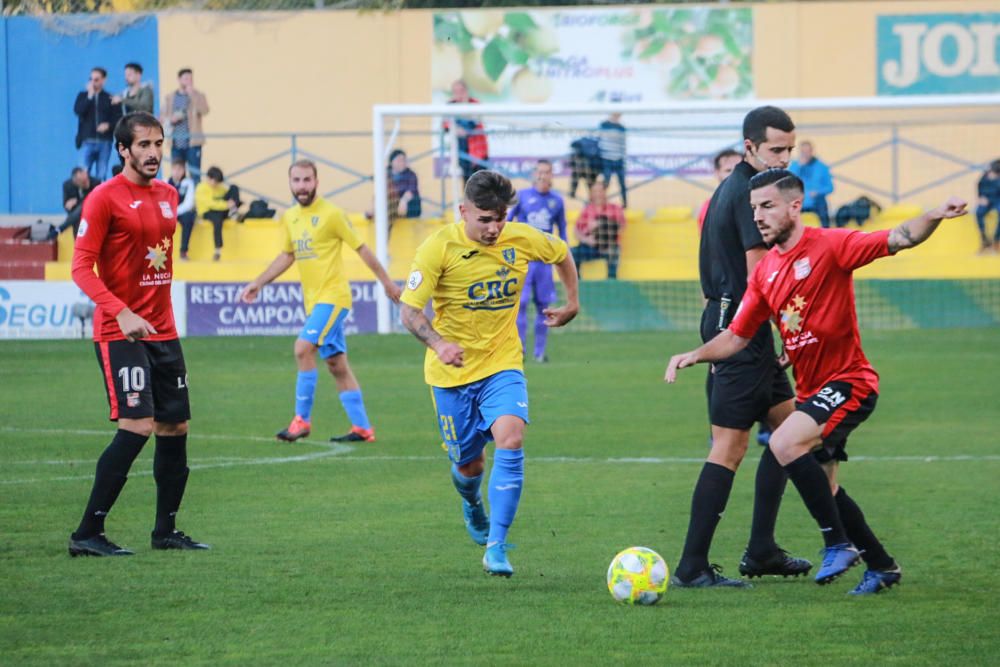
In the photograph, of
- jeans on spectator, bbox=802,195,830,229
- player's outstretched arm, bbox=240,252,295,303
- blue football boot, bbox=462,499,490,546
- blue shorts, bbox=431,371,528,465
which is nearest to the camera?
blue shorts, bbox=431,371,528,465

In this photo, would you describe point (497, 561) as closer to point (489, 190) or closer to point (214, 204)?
point (489, 190)

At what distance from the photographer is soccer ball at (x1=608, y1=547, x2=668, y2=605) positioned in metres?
6.65

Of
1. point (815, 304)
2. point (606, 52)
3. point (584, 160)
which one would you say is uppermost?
point (606, 52)

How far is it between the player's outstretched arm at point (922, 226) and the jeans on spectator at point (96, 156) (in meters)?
20.9

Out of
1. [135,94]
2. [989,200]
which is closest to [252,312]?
[135,94]

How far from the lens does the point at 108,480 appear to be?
7.86 metres

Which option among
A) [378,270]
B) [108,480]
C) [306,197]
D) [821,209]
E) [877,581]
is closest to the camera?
[877,581]

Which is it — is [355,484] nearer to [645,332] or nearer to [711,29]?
[645,332]

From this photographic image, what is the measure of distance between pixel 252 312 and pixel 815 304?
1704 centimetres

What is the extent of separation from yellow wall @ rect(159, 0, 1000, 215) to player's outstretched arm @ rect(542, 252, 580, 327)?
21.0 meters

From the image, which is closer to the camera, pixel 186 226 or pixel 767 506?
pixel 767 506

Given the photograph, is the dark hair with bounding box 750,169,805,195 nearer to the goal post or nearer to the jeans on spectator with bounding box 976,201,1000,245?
the jeans on spectator with bounding box 976,201,1000,245

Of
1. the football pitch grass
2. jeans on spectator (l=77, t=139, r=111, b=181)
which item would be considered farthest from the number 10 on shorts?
jeans on spectator (l=77, t=139, r=111, b=181)

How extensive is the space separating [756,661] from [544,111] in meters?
17.5
